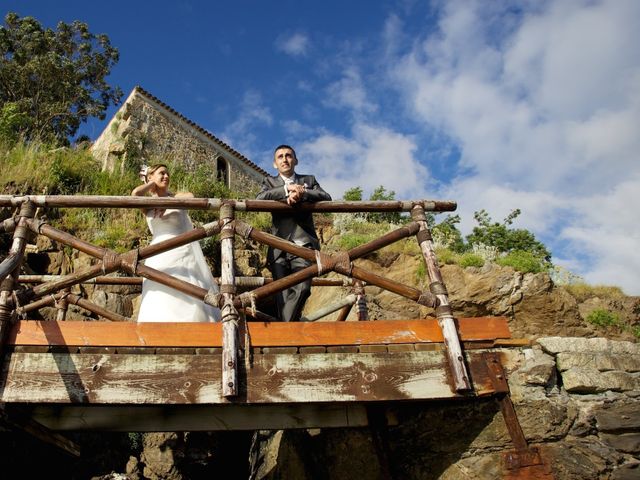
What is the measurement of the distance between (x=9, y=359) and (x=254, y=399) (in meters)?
1.42

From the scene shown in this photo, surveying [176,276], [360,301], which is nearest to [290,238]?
[176,276]

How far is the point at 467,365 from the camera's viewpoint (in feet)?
9.55

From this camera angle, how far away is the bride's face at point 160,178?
4.13 metres

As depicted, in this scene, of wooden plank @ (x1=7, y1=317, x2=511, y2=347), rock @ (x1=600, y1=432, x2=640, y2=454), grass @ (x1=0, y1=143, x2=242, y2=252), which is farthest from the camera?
grass @ (x1=0, y1=143, x2=242, y2=252)

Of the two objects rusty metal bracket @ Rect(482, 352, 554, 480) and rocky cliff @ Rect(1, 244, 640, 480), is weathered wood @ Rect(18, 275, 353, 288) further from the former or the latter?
rusty metal bracket @ Rect(482, 352, 554, 480)

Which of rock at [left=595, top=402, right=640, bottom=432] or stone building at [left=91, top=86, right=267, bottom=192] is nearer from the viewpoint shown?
rock at [left=595, top=402, right=640, bottom=432]

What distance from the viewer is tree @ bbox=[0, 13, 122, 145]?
17.3 meters

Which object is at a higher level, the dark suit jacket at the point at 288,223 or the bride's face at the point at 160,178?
the bride's face at the point at 160,178

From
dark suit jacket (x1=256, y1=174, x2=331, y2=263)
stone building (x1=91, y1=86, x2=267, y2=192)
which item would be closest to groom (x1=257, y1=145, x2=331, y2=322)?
dark suit jacket (x1=256, y1=174, x2=331, y2=263)

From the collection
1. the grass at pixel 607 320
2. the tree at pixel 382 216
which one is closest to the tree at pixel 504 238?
the tree at pixel 382 216

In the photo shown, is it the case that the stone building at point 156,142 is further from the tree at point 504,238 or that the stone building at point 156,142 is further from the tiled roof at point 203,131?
the tree at point 504,238

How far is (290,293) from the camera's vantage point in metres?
3.83

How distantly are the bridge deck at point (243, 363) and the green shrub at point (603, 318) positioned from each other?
219 inches

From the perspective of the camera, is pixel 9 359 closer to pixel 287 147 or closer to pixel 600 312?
pixel 287 147
